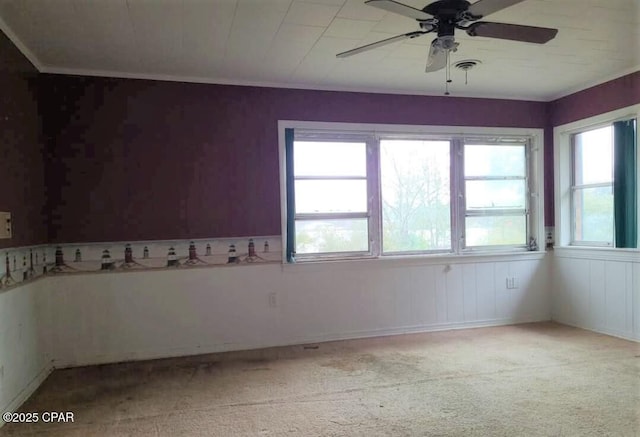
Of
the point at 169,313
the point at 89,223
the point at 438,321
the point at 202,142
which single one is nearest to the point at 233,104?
the point at 202,142

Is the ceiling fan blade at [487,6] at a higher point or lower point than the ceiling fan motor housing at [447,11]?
lower

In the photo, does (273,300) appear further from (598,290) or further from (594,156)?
(594,156)

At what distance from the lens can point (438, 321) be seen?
461 centimetres

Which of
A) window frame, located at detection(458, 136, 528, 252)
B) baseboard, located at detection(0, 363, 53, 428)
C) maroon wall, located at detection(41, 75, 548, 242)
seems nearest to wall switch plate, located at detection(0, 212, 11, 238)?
maroon wall, located at detection(41, 75, 548, 242)

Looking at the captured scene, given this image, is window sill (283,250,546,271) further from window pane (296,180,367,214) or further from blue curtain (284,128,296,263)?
window pane (296,180,367,214)

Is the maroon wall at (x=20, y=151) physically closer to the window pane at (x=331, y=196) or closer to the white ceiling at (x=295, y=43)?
the white ceiling at (x=295, y=43)

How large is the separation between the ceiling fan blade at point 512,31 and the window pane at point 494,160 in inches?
90.0

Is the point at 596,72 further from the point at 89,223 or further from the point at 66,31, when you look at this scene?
the point at 89,223

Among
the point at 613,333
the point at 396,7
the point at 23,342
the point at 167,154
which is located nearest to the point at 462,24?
the point at 396,7

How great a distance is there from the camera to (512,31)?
247 centimetres

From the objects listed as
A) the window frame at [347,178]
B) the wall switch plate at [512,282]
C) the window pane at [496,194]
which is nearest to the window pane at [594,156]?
the window pane at [496,194]

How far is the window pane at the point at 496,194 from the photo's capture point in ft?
15.7

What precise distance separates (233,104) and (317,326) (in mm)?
2314

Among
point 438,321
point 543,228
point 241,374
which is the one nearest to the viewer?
point 241,374
